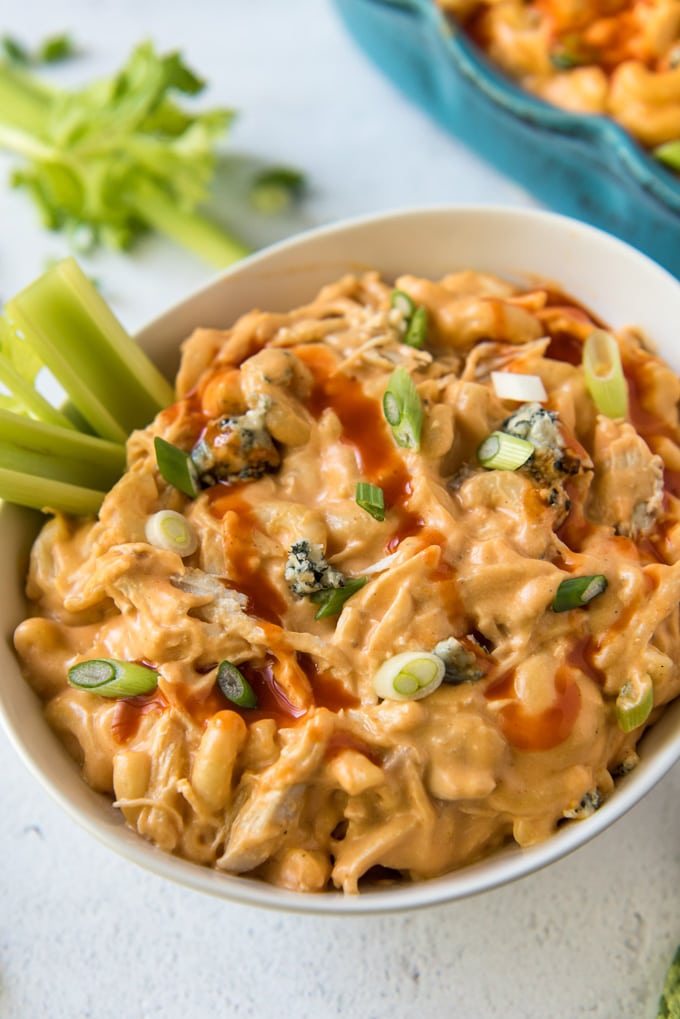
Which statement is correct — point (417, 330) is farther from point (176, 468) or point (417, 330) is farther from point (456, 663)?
point (456, 663)

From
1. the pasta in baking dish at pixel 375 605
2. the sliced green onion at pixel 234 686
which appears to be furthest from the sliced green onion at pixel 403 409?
the sliced green onion at pixel 234 686

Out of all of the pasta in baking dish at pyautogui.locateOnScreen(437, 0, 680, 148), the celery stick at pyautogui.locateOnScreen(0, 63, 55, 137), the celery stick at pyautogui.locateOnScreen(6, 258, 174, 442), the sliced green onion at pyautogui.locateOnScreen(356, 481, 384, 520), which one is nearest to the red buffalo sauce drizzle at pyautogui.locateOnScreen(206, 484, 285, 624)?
the sliced green onion at pyautogui.locateOnScreen(356, 481, 384, 520)

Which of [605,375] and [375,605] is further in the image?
[605,375]

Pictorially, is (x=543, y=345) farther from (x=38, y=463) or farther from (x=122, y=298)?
(x=122, y=298)

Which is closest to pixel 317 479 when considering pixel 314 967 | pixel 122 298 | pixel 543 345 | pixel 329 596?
pixel 329 596

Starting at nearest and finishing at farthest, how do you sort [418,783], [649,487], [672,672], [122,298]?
1. [418,783]
2. [672,672]
3. [649,487]
4. [122,298]

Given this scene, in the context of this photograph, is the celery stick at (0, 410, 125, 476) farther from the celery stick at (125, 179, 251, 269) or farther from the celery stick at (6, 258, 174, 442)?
the celery stick at (125, 179, 251, 269)

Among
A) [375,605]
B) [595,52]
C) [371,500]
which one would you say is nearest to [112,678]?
[375,605]
